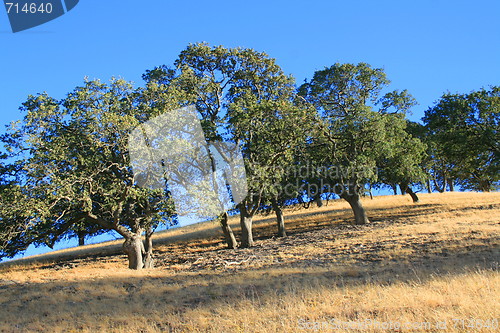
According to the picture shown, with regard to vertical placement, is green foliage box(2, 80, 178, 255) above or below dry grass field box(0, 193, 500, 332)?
above

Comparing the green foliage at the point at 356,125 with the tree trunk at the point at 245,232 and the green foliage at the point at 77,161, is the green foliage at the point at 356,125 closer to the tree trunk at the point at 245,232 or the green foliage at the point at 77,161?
the tree trunk at the point at 245,232

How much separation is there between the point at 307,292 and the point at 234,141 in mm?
Answer: 16330

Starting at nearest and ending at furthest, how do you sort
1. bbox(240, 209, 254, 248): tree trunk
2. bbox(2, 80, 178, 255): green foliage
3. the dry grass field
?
1. the dry grass field
2. bbox(2, 80, 178, 255): green foliage
3. bbox(240, 209, 254, 248): tree trunk

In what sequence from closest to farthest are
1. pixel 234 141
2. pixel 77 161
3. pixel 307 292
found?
pixel 307 292
pixel 77 161
pixel 234 141

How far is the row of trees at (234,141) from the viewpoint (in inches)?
789

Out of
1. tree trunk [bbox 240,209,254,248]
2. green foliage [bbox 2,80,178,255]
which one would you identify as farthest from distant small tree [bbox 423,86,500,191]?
green foliage [bbox 2,80,178,255]

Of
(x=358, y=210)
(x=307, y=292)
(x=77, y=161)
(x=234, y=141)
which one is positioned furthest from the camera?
(x=358, y=210)

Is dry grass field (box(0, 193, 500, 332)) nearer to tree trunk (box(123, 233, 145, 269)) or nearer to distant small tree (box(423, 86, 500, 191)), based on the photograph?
tree trunk (box(123, 233, 145, 269))

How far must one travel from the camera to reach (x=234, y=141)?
26.6m

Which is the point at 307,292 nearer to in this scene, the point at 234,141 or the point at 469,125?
the point at 234,141

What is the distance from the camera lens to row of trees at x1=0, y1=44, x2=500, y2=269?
2005cm

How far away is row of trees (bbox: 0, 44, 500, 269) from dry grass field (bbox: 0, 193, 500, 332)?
4.16m

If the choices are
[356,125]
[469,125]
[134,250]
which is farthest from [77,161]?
[469,125]

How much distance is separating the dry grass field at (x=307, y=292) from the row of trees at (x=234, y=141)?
4155 millimetres
